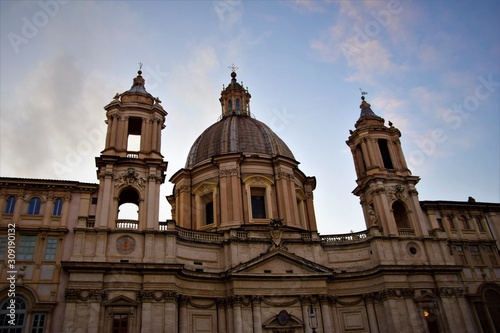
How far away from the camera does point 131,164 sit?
107 feet

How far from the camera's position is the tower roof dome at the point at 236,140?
4244cm

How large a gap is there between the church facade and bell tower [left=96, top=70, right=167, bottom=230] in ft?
0.34

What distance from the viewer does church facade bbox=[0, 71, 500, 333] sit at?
27.3 m

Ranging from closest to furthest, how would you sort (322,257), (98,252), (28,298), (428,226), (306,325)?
(28,298)
(98,252)
(306,325)
(322,257)
(428,226)

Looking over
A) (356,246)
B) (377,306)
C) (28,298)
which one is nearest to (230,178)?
(356,246)

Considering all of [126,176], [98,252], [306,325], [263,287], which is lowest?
[306,325]

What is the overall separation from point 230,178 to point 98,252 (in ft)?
46.4

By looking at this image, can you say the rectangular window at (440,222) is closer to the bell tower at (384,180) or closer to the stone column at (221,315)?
the bell tower at (384,180)

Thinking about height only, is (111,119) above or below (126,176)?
above

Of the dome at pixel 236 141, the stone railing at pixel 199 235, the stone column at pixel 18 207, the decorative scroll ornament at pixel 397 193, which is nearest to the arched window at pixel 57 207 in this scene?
the stone column at pixel 18 207

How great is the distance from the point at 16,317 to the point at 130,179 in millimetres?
11597

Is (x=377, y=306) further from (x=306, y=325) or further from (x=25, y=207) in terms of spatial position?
(x=25, y=207)

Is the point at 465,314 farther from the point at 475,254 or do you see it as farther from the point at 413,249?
the point at 475,254

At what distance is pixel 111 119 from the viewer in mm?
34719
